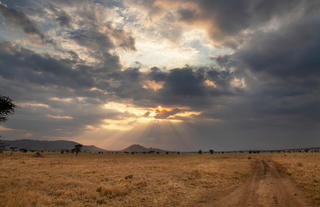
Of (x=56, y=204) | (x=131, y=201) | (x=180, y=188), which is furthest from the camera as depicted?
(x=180, y=188)

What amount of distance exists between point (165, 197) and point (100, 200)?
4642 millimetres

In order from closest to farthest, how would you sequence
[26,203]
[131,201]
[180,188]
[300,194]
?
[26,203] → [131,201] → [300,194] → [180,188]

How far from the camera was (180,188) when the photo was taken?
1856 cm

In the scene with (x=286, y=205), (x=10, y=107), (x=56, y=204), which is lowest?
(x=56, y=204)

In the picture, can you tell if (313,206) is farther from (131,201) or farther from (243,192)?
(131,201)

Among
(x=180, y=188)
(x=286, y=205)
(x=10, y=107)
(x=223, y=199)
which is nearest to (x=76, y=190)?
(x=180, y=188)

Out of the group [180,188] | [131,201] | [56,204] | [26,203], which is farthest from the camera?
[180,188]

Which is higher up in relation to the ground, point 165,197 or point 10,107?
point 10,107

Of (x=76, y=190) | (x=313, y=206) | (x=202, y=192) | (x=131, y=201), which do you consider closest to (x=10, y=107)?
(x=76, y=190)

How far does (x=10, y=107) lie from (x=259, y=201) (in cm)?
2234

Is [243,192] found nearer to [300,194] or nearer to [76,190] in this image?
[300,194]

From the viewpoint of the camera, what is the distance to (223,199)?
14.6 meters

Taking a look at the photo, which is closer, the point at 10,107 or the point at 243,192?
the point at 243,192

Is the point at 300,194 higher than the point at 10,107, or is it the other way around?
the point at 10,107
